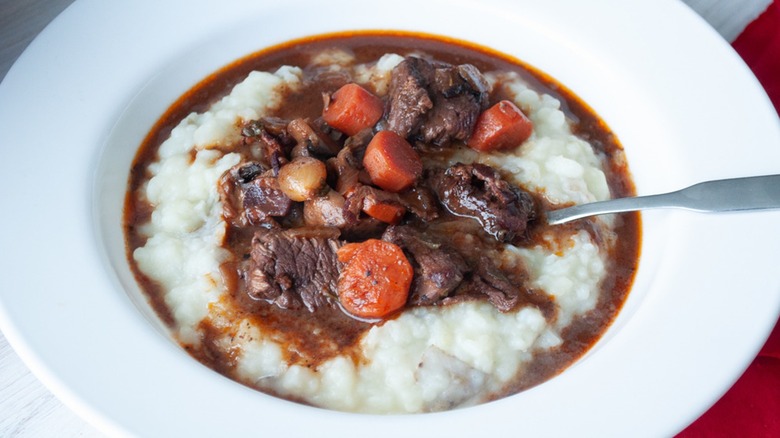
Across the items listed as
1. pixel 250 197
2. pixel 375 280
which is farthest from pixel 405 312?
pixel 250 197

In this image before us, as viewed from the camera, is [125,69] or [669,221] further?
[125,69]

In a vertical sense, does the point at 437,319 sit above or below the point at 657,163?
below

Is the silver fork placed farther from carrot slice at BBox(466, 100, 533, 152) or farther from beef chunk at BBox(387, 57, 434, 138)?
beef chunk at BBox(387, 57, 434, 138)

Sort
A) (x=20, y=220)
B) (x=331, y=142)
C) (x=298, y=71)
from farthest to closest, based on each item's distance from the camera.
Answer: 1. (x=298, y=71)
2. (x=331, y=142)
3. (x=20, y=220)

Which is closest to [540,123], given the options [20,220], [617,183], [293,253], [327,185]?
[617,183]

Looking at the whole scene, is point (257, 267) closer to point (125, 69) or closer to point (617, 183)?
point (125, 69)

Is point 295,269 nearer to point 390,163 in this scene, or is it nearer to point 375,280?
point 375,280
